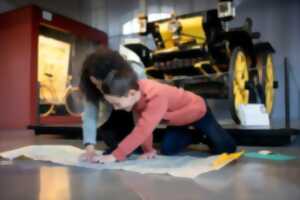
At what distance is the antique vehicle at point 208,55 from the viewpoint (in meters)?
2.59

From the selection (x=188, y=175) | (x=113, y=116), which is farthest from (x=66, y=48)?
(x=188, y=175)

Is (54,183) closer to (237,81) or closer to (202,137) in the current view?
(202,137)

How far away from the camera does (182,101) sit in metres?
1.43

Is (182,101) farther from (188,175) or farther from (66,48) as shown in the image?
(66,48)

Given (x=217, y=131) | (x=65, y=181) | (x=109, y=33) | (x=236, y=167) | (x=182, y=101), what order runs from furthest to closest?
1. (x=109, y=33)
2. (x=217, y=131)
3. (x=182, y=101)
4. (x=236, y=167)
5. (x=65, y=181)

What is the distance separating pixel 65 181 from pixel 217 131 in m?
0.79

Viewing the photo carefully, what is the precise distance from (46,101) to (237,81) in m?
2.31

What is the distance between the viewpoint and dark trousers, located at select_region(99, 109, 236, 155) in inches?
60.7

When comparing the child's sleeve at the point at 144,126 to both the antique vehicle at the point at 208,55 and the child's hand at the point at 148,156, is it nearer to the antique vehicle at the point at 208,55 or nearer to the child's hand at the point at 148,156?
the child's hand at the point at 148,156

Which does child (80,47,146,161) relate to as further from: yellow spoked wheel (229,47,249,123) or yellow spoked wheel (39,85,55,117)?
yellow spoked wheel (39,85,55,117)

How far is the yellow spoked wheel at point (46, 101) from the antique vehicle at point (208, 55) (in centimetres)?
130

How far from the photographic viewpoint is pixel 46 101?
3.93m

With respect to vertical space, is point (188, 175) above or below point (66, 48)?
below

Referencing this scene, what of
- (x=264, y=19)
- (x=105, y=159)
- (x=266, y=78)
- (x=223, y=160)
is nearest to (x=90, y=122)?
(x=105, y=159)
